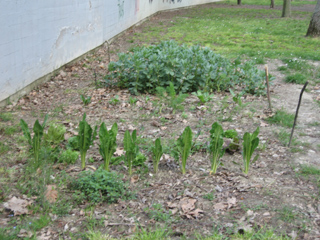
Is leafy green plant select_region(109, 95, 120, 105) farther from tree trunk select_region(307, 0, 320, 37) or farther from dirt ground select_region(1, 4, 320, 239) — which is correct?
tree trunk select_region(307, 0, 320, 37)

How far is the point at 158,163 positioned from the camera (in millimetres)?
3812

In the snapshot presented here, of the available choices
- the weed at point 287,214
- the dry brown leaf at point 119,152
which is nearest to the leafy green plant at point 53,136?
the dry brown leaf at point 119,152

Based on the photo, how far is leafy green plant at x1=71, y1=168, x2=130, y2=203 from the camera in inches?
123

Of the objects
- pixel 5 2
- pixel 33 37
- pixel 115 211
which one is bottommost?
pixel 115 211

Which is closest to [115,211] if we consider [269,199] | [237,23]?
[269,199]

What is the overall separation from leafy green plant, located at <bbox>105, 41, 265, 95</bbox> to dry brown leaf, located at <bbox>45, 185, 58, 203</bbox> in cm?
283

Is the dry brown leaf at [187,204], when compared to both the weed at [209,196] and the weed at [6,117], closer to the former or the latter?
the weed at [209,196]

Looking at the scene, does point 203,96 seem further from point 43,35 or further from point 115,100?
point 43,35

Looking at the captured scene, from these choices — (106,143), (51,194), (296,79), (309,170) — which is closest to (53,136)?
(106,143)

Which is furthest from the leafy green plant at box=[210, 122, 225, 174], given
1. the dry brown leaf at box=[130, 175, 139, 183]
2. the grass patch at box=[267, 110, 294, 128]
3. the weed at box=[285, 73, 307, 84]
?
the weed at box=[285, 73, 307, 84]

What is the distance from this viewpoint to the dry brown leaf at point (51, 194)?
3124 millimetres

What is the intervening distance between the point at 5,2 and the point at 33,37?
991mm

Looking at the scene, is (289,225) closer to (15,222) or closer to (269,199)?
(269,199)

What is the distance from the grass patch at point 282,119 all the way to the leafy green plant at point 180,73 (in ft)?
2.91
